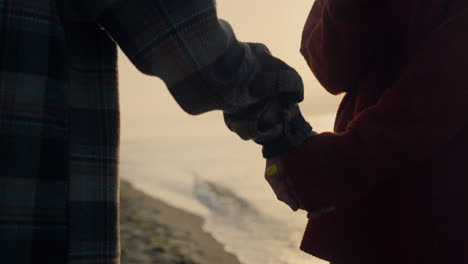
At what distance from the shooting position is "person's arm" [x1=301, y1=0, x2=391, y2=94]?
4.35 ft

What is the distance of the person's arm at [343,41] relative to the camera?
1.33 meters

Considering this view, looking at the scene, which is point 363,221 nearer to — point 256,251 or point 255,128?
point 255,128

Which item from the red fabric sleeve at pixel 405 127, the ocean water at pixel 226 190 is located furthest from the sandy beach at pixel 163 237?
the red fabric sleeve at pixel 405 127

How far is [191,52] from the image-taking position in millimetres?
1165

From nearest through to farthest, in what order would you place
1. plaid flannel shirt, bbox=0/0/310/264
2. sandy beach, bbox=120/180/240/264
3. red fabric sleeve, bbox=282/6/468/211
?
plaid flannel shirt, bbox=0/0/310/264 < red fabric sleeve, bbox=282/6/468/211 < sandy beach, bbox=120/180/240/264

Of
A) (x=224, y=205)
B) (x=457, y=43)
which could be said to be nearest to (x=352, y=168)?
(x=457, y=43)

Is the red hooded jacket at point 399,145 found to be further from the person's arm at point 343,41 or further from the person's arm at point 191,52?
the person's arm at point 191,52

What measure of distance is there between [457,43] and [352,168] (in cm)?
33

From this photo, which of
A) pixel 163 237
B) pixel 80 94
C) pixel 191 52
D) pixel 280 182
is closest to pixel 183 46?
pixel 191 52

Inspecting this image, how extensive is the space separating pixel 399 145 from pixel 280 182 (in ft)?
0.88

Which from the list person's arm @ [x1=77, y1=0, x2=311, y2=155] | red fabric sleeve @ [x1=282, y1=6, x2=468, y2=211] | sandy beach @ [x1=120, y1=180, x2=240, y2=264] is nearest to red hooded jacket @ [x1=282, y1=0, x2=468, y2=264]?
red fabric sleeve @ [x1=282, y1=6, x2=468, y2=211]

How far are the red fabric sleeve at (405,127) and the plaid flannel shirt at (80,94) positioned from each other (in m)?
0.20

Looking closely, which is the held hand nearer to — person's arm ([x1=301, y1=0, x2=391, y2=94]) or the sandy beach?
person's arm ([x1=301, y1=0, x2=391, y2=94])

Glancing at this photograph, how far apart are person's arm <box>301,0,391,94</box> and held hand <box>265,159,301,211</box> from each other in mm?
256
